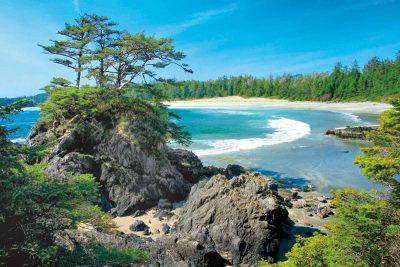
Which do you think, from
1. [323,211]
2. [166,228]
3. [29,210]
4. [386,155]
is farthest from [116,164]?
[386,155]

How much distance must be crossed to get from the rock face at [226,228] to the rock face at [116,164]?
13.6 feet

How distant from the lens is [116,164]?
835 inches

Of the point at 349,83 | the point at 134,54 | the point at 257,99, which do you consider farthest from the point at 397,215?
the point at 257,99

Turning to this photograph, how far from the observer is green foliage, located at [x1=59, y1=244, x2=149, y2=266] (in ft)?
27.3

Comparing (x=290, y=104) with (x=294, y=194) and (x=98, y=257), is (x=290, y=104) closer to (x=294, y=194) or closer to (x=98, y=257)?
(x=294, y=194)

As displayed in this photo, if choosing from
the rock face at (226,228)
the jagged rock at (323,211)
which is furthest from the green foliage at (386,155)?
the jagged rock at (323,211)

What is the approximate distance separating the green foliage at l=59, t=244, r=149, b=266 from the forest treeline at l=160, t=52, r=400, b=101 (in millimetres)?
70780

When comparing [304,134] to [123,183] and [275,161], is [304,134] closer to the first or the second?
[275,161]

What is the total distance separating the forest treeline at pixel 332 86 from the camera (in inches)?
4368

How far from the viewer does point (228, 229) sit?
47.8ft

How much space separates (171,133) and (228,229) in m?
11.7

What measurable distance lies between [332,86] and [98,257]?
130585 mm

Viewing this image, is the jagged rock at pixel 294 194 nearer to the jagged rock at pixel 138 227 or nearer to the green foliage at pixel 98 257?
the jagged rock at pixel 138 227

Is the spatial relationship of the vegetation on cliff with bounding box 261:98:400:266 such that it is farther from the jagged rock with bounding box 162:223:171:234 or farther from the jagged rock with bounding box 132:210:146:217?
the jagged rock with bounding box 132:210:146:217
